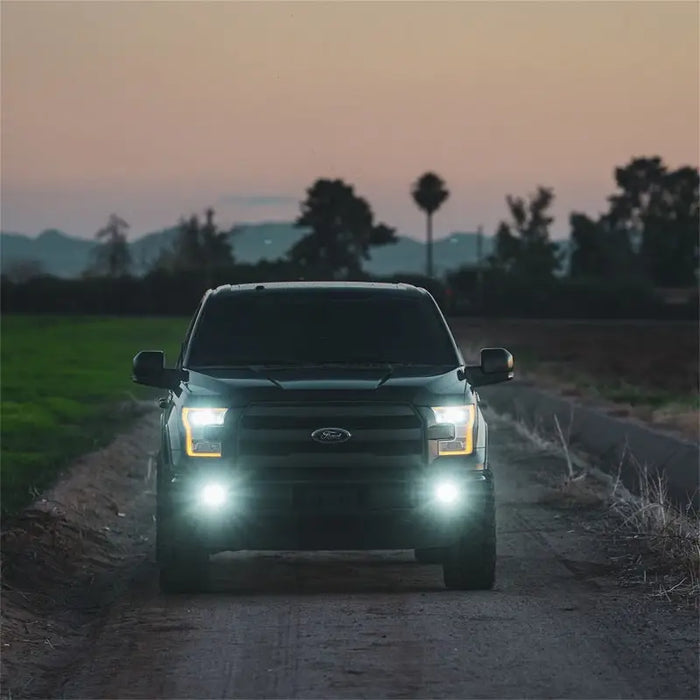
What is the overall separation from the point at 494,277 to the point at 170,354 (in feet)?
225

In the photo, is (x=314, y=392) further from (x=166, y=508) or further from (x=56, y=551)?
→ (x=56, y=551)

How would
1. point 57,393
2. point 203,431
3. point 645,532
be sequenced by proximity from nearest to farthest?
point 203,431, point 645,532, point 57,393

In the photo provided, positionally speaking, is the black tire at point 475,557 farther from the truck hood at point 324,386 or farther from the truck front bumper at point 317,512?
the truck hood at point 324,386

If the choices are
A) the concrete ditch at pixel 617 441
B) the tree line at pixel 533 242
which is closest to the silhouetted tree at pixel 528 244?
the tree line at pixel 533 242

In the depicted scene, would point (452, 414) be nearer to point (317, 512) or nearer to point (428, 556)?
point (317, 512)

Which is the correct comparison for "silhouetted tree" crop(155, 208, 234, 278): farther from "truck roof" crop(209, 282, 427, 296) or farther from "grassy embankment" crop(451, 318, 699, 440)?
"truck roof" crop(209, 282, 427, 296)

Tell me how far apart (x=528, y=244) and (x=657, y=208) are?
1036 centimetres

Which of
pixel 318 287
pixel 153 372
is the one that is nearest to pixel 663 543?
pixel 318 287

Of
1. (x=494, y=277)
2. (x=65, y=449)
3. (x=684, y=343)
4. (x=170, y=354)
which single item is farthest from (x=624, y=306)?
(x=65, y=449)

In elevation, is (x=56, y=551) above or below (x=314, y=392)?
below

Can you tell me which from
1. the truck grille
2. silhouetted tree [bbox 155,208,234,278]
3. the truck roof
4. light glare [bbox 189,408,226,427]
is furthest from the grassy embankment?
silhouetted tree [bbox 155,208,234,278]

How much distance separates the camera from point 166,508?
37.7ft

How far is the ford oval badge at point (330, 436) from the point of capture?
11.3m

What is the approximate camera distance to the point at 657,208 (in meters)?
145
